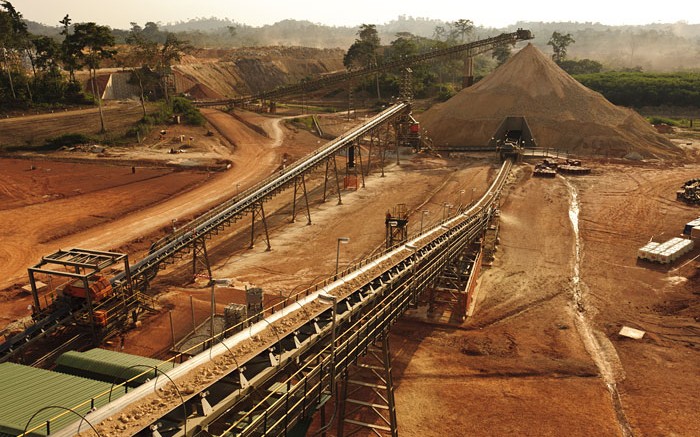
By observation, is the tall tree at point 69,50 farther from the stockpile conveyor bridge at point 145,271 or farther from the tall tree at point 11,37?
the stockpile conveyor bridge at point 145,271

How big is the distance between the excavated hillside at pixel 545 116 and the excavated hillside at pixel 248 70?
67.5 m

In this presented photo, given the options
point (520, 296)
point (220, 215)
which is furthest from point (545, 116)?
point (220, 215)

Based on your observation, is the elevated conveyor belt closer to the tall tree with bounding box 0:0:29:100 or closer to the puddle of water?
the puddle of water

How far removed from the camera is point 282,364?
15.1 metres

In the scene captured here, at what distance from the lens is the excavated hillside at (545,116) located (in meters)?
81.0

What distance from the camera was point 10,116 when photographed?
79.5 metres

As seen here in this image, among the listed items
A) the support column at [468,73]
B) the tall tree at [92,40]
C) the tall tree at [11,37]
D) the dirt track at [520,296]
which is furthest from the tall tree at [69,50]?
the support column at [468,73]

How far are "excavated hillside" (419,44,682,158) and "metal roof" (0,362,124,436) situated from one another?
242 feet

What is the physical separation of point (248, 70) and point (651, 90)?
4538 inches

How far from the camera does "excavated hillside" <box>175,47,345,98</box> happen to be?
419 feet

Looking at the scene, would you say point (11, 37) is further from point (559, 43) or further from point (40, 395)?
point (559, 43)

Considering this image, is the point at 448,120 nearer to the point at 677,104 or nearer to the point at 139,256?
the point at 139,256

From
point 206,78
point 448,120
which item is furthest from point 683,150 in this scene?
point 206,78

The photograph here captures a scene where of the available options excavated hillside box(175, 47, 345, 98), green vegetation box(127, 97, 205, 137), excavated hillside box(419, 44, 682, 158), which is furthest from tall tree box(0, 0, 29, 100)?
excavated hillside box(419, 44, 682, 158)
